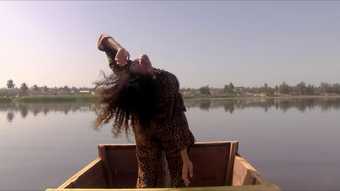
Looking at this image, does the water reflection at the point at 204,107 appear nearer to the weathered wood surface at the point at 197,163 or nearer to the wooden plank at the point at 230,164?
the weathered wood surface at the point at 197,163

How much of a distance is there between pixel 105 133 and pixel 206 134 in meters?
5.66

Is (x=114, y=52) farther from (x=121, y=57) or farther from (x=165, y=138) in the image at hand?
(x=165, y=138)

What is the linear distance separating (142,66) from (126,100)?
0.88 ft

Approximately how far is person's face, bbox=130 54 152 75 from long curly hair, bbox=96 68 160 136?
0.04 m

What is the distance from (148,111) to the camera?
2.40 metres

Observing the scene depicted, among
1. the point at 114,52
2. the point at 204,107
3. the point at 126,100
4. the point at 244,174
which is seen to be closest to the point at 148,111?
the point at 126,100

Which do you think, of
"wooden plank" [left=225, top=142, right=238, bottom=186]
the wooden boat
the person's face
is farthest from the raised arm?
"wooden plank" [left=225, top=142, right=238, bottom=186]

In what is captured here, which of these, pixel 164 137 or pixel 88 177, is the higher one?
pixel 164 137

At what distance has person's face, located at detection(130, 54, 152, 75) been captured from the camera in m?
2.40

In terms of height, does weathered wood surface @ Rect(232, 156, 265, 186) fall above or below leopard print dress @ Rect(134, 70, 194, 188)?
below

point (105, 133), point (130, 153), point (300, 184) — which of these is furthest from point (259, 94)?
point (130, 153)

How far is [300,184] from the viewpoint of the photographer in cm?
970

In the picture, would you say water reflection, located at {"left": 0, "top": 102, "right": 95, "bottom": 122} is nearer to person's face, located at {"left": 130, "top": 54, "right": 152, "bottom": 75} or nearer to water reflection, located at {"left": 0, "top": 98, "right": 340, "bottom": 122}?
water reflection, located at {"left": 0, "top": 98, "right": 340, "bottom": 122}

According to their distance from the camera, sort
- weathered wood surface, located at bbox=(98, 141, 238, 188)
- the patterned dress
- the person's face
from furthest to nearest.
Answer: weathered wood surface, located at bbox=(98, 141, 238, 188)
the patterned dress
the person's face
